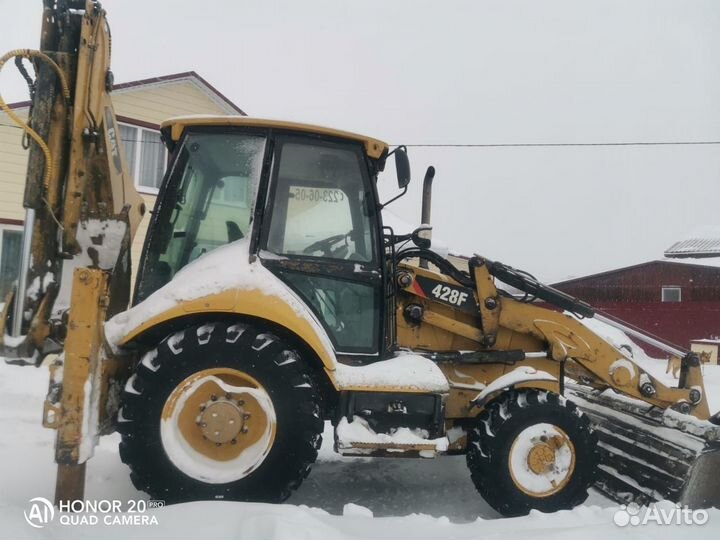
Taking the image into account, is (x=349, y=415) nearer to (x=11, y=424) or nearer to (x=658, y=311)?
(x=11, y=424)

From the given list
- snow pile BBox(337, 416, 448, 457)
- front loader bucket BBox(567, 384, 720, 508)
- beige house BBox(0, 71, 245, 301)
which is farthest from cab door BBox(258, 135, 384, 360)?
beige house BBox(0, 71, 245, 301)

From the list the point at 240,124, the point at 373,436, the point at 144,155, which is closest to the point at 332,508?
A: the point at 373,436

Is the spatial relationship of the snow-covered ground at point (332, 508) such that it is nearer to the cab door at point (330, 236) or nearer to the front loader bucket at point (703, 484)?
the front loader bucket at point (703, 484)

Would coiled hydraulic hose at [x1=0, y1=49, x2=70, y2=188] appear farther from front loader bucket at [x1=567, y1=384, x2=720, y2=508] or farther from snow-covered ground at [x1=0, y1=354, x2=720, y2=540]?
front loader bucket at [x1=567, y1=384, x2=720, y2=508]

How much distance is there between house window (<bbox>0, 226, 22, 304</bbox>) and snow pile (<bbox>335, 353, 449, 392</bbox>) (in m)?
8.97

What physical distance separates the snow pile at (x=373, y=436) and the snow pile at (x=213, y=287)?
47cm

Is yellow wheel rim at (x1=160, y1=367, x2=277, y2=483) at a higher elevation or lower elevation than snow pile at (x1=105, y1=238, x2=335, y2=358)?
lower

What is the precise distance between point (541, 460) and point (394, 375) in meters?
1.14

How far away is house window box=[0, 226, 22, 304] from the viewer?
33.4 ft

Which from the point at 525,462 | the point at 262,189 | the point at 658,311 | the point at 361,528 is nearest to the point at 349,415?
the point at 361,528

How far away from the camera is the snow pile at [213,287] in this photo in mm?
3256

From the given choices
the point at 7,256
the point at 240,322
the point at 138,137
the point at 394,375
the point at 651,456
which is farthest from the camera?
the point at 138,137

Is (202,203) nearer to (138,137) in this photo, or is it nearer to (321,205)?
(321,205)

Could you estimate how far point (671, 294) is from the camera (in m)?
Result: 24.4
